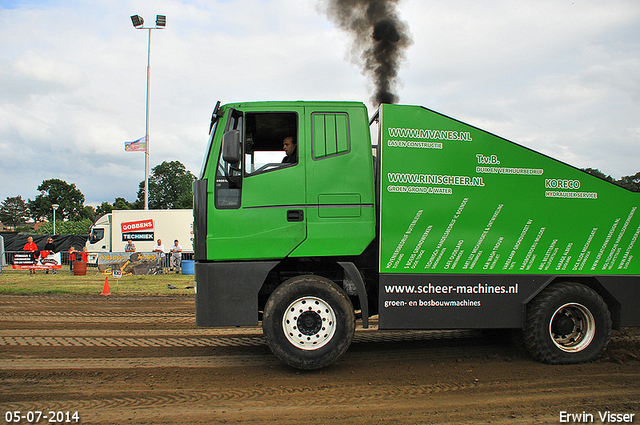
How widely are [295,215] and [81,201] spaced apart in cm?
12208

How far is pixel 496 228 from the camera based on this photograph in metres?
5.03

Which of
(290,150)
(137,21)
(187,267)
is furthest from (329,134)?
(137,21)

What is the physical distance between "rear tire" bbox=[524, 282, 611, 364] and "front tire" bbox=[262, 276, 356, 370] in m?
2.18

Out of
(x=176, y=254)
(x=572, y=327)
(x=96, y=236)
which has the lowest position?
(x=572, y=327)

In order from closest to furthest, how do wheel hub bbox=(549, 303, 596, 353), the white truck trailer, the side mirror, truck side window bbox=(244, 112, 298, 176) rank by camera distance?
the side mirror
truck side window bbox=(244, 112, 298, 176)
wheel hub bbox=(549, 303, 596, 353)
the white truck trailer

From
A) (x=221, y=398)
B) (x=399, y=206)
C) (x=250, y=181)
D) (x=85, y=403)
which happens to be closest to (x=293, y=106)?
(x=250, y=181)

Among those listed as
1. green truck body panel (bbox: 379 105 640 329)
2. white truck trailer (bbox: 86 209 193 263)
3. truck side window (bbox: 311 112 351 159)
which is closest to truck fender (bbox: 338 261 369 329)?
green truck body panel (bbox: 379 105 640 329)

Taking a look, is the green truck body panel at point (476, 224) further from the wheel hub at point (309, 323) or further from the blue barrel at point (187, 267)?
the blue barrel at point (187, 267)

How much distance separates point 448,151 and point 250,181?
228cm

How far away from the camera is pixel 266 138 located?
5.45 metres

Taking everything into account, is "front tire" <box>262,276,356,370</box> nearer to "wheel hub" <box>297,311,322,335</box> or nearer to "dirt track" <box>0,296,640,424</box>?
"wheel hub" <box>297,311,322,335</box>

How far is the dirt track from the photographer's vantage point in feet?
12.4

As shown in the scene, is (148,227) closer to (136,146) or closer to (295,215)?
(136,146)

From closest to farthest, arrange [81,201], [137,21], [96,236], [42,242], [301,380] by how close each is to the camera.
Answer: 1. [301,380]
2. [96,236]
3. [42,242]
4. [137,21]
5. [81,201]
